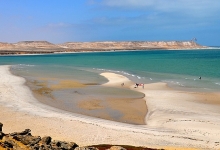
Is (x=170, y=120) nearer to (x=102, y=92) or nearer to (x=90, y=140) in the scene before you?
(x=90, y=140)

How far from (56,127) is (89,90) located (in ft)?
54.1

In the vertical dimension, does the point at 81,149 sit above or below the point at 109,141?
above

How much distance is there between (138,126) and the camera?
20.3 metres

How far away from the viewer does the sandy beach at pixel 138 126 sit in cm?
1691

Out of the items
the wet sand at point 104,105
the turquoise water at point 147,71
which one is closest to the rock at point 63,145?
the wet sand at point 104,105

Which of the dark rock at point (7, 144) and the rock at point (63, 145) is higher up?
the dark rock at point (7, 144)

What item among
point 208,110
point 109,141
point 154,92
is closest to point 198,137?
point 109,141

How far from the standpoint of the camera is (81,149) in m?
11.0

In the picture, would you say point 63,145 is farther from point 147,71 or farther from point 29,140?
point 147,71

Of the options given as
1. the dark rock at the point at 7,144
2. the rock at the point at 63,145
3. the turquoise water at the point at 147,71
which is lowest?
the turquoise water at the point at 147,71

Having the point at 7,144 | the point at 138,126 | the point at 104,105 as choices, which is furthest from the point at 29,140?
the point at 104,105

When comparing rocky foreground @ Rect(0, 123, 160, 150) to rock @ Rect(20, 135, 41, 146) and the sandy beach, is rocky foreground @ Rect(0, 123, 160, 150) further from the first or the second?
the sandy beach

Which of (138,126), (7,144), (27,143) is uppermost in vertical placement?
(7,144)

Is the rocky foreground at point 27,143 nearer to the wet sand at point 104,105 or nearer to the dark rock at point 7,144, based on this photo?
the dark rock at point 7,144
